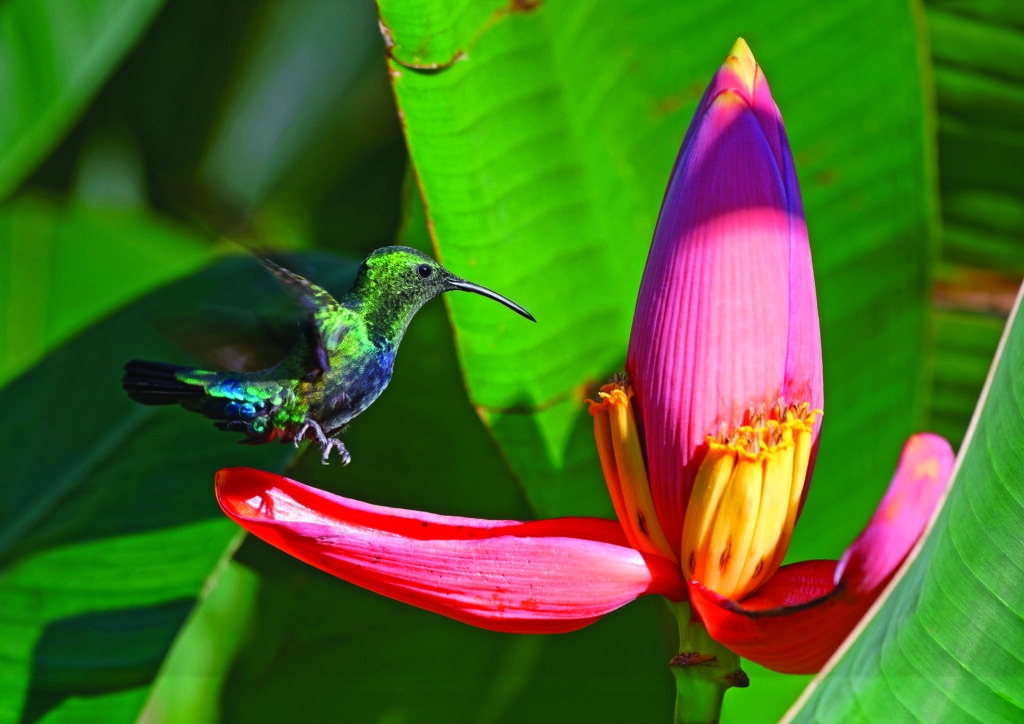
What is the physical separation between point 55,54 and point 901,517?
0.71 m

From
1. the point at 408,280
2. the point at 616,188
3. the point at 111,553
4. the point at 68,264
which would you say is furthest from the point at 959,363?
the point at 68,264

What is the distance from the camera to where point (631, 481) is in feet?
1.05

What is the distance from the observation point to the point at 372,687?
60 centimetres

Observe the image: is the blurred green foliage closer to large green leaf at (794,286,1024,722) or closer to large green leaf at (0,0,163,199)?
large green leaf at (0,0,163,199)

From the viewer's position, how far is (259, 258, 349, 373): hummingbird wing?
324 millimetres

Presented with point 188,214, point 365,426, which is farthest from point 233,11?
point 365,426

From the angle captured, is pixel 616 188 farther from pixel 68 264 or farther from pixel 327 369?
pixel 68 264

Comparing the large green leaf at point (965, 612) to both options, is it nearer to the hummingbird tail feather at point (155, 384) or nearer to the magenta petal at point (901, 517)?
the magenta petal at point (901, 517)

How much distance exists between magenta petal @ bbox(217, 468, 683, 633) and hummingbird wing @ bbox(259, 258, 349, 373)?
6 cm

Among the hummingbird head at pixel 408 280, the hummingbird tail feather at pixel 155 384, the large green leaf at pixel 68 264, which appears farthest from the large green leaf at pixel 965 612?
the large green leaf at pixel 68 264

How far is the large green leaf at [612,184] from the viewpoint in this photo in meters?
0.39

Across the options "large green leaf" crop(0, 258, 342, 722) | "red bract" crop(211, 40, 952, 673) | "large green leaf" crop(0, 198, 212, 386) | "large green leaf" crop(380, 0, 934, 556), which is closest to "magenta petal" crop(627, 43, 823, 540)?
"red bract" crop(211, 40, 952, 673)

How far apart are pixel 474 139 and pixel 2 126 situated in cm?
51

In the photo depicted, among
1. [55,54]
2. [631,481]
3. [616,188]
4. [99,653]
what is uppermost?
[55,54]
